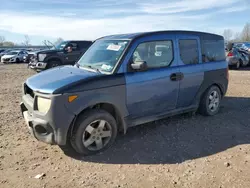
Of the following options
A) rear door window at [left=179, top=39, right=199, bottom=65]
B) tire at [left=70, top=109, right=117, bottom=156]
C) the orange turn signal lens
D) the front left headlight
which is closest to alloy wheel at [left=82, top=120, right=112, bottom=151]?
tire at [left=70, top=109, right=117, bottom=156]

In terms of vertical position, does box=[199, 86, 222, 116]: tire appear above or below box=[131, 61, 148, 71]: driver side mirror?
below

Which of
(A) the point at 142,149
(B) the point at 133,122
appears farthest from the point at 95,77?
(A) the point at 142,149

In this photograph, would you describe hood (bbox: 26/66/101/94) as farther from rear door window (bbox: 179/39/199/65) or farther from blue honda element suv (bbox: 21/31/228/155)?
rear door window (bbox: 179/39/199/65)

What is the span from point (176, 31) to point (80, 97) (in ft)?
8.11

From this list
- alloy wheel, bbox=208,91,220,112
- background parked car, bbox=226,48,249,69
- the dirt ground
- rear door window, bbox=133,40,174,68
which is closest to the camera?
the dirt ground

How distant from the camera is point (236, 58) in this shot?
45.9ft

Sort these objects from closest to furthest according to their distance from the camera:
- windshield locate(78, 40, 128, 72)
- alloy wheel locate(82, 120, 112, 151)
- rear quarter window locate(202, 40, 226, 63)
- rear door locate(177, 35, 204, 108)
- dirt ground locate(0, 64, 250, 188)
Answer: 1. dirt ground locate(0, 64, 250, 188)
2. alloy wheel locate(82, 120, 112, 151)
3. windshield locate(78, 40, 128, 72)
4. rear door locate(177, 35, 204, 108)
5. rear quarter window locate(202, 40, 226, 63)

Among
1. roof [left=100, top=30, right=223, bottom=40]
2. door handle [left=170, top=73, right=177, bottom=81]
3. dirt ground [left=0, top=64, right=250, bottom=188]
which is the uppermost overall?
roof [left=100, top=30, right=223, bottom=40]

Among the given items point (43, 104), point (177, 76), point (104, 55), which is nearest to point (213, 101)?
point (177, 76)

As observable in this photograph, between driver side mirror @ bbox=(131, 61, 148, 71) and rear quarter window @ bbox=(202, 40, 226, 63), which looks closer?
driver side mirror @ bbox=(131, 61, 148, 71)

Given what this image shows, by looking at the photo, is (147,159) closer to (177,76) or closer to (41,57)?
(177,76)

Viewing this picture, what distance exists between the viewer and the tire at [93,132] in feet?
12.0

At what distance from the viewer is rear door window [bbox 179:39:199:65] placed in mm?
4801

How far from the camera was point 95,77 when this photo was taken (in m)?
3.71
